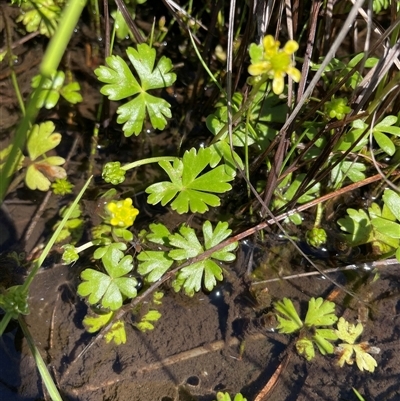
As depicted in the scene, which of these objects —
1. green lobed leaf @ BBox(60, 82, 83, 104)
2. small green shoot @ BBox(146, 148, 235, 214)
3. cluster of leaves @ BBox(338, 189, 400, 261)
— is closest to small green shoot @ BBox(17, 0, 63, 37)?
green lobed leaf @ BBox(60, 82, 83, 104)

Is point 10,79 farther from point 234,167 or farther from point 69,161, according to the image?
point 234,167

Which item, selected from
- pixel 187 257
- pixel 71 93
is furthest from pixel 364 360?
pixel 71 93

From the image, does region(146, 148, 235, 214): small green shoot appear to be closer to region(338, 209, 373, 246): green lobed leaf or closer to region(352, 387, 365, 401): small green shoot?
region(338, 209, 373, 246): green lobed leaf

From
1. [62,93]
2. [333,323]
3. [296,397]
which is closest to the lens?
[296,397]

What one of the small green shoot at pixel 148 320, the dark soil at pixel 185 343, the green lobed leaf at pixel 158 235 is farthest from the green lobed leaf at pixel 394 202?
the small green shoot at pixel 148 320

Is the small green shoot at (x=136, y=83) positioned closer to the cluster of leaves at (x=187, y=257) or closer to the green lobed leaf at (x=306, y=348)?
the cluster of leaves at (x=187, y=257)

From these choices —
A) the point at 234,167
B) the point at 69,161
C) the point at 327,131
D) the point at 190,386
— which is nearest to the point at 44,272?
the point at 69,161
